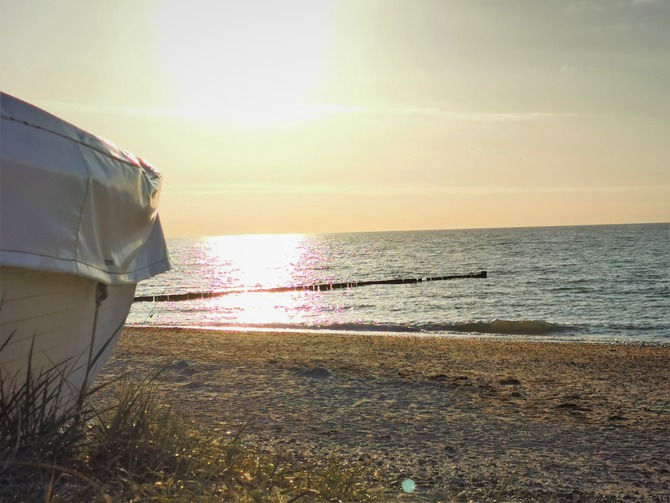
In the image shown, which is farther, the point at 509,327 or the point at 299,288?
the point at 299,288

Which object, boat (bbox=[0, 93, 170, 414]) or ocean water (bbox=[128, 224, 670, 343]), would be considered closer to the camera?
boat (bbox=[0, 93, 170, 414])

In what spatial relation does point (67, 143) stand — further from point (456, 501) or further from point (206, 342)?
point (206, 342)

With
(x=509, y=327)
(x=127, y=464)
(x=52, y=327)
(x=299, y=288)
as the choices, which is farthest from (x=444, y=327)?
(x=299, y=288)

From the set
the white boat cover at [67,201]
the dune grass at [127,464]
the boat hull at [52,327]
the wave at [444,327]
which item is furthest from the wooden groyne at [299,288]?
the dune grass at [127,464]

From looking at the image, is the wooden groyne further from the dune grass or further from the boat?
the dune grass

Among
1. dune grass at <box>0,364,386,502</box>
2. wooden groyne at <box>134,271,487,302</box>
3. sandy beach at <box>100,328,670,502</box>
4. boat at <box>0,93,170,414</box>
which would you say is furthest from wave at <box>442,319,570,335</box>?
wooden groyne at <box>134,271,487,302</box>

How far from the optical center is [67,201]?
421 centimetres

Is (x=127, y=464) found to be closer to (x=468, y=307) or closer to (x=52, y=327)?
(x=52, y=327)

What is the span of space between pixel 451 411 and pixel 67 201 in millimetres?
5522

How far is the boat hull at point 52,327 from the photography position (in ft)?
13.5

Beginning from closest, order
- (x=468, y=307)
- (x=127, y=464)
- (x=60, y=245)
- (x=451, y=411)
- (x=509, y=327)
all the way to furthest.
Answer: (x=60, y=245) < (x=127, y=464) < (x=451, y=411) < (x=509, y=327) < (x=468, y=307)

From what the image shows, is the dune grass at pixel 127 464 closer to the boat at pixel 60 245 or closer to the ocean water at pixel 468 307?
the boat at pixel 60 245

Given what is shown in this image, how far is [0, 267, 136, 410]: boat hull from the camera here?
412 centimetres

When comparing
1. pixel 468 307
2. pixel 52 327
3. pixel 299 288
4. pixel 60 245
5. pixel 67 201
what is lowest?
pixel 299 288
